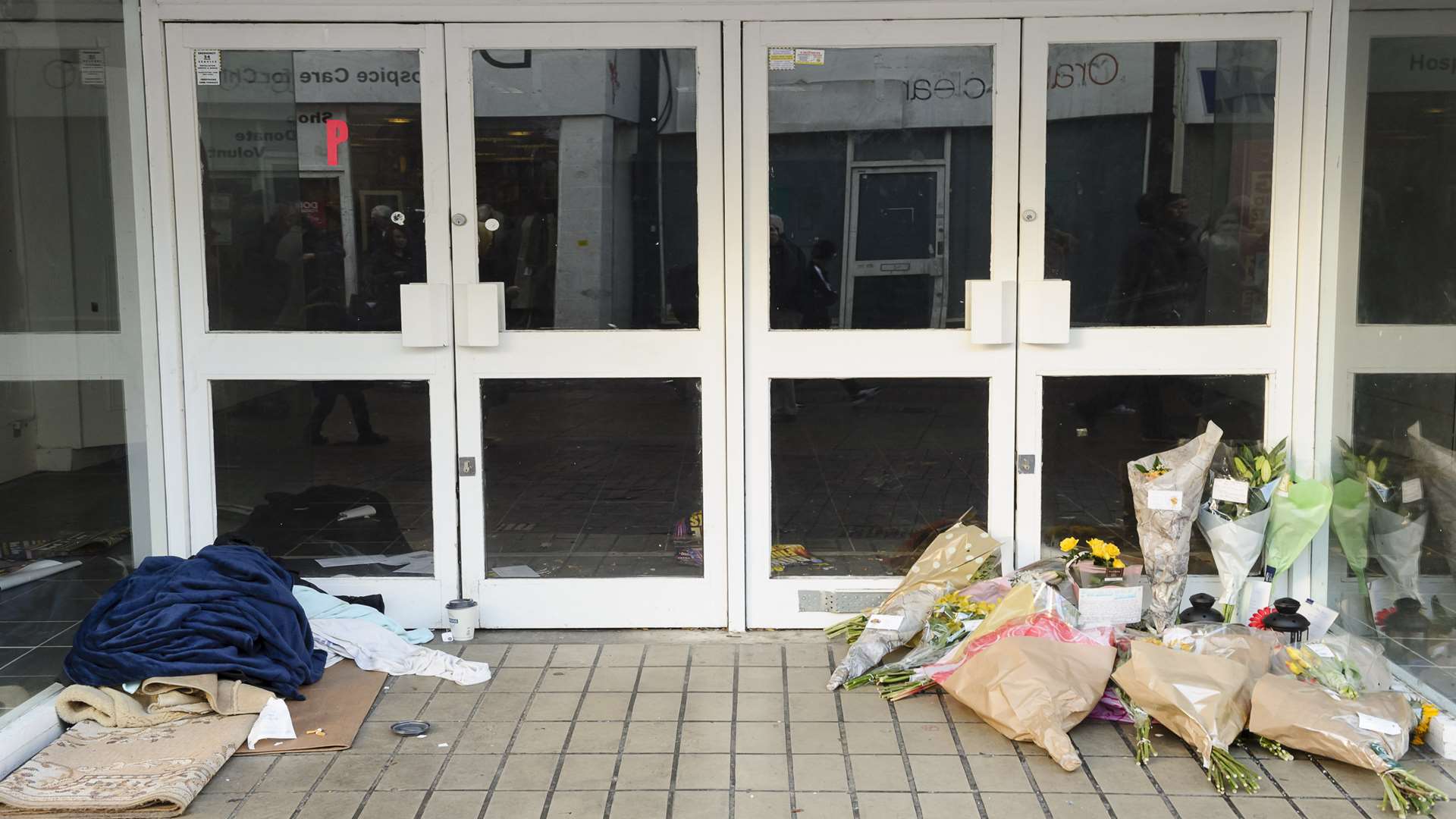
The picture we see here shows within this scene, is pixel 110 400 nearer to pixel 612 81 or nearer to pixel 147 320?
pixel 147 320

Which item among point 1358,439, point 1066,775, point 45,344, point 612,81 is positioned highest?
point 612,81

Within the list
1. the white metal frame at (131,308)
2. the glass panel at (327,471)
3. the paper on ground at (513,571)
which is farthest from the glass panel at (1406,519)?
the white metal frame at (131,308)

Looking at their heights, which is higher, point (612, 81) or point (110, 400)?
point (612, 81)

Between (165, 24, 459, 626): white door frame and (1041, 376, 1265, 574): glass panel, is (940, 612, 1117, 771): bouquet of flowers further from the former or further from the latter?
(165, 24, 459, 626): white door frame

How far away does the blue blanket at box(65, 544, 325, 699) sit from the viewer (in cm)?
389

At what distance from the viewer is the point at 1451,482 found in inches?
148

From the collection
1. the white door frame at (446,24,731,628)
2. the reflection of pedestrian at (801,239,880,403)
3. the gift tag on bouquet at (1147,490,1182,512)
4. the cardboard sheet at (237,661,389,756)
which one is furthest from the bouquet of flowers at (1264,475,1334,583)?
the cardboard sheet at (237,661,389,756)

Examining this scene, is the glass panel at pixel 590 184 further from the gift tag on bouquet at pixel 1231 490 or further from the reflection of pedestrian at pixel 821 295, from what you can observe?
the gift tag on bouquet at pixel 1231 490

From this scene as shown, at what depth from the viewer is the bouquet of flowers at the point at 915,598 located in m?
4.18

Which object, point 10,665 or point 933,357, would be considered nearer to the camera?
point 10,665

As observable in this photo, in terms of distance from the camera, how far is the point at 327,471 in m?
4.71

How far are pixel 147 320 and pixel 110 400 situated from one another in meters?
0.35

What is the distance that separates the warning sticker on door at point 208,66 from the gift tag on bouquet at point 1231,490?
3788 millimetres

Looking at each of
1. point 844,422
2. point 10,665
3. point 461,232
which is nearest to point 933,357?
point 844,422
